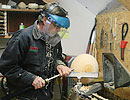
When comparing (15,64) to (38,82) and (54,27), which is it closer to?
(38,82)

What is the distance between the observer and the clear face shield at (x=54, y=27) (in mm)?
1637

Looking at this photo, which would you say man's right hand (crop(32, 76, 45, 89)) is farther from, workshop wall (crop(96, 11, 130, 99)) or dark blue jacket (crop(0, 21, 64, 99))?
workshop wall (crop(96, 11, 130, 99))

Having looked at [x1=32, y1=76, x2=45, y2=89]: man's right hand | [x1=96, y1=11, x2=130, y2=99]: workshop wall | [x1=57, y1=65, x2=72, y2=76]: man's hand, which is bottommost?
[x1=32, y1=76, x2=45, y2=89]: man's right hand

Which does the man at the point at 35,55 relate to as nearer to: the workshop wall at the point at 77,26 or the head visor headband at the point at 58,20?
the head visor headband at the point at 58,20

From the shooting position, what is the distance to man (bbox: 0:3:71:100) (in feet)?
5.37

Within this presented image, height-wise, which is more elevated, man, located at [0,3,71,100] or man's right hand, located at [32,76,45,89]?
man, located at [0,3,71,100]

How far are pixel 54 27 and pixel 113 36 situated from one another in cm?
108

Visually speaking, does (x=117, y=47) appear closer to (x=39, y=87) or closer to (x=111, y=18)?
(x=111, y=18)

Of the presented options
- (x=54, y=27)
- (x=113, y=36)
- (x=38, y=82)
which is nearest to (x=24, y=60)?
(x=38, y=82)

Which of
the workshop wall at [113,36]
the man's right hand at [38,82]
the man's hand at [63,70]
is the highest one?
the workshop wall at [113,36]

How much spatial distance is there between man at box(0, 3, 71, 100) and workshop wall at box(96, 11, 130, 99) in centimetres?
82

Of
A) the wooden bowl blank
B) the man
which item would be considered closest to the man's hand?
the man

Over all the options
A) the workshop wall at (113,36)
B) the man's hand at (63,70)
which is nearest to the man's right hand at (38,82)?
the man's hand at (63,70)

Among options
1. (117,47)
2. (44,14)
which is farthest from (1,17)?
(117,47)
